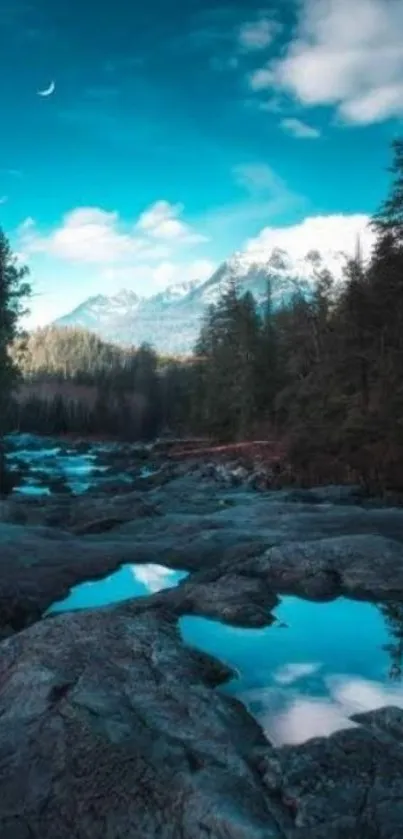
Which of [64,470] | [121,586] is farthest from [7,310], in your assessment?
[121,586]

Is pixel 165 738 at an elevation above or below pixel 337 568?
above

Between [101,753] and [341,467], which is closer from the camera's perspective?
[101,753]

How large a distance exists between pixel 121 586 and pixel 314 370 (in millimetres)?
30116

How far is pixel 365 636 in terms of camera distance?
9.16 metres

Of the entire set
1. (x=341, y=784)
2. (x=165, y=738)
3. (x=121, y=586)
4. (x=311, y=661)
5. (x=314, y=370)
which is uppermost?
(x=314, y=370)

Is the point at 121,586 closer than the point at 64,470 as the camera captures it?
Yes

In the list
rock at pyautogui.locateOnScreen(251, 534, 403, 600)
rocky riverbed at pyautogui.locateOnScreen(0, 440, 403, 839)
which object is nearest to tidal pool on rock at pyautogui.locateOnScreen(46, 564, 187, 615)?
rocky riverbed at pyautogui.locateOnScreen(0, 440, 403, 839)

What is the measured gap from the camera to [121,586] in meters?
11.5

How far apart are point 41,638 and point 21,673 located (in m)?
0.73

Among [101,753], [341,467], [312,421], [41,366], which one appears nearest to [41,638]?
[101,753]

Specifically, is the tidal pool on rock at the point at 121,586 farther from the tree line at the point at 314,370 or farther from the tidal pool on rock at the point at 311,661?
the tree line at the point at 314,370

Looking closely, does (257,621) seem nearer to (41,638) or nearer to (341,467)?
(41,638)

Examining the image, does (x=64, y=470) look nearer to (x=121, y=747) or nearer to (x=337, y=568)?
(x=337, y=568)

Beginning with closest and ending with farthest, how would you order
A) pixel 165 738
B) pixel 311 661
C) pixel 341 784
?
pixel 341 784
pixel 165 738
pixel 311 661
